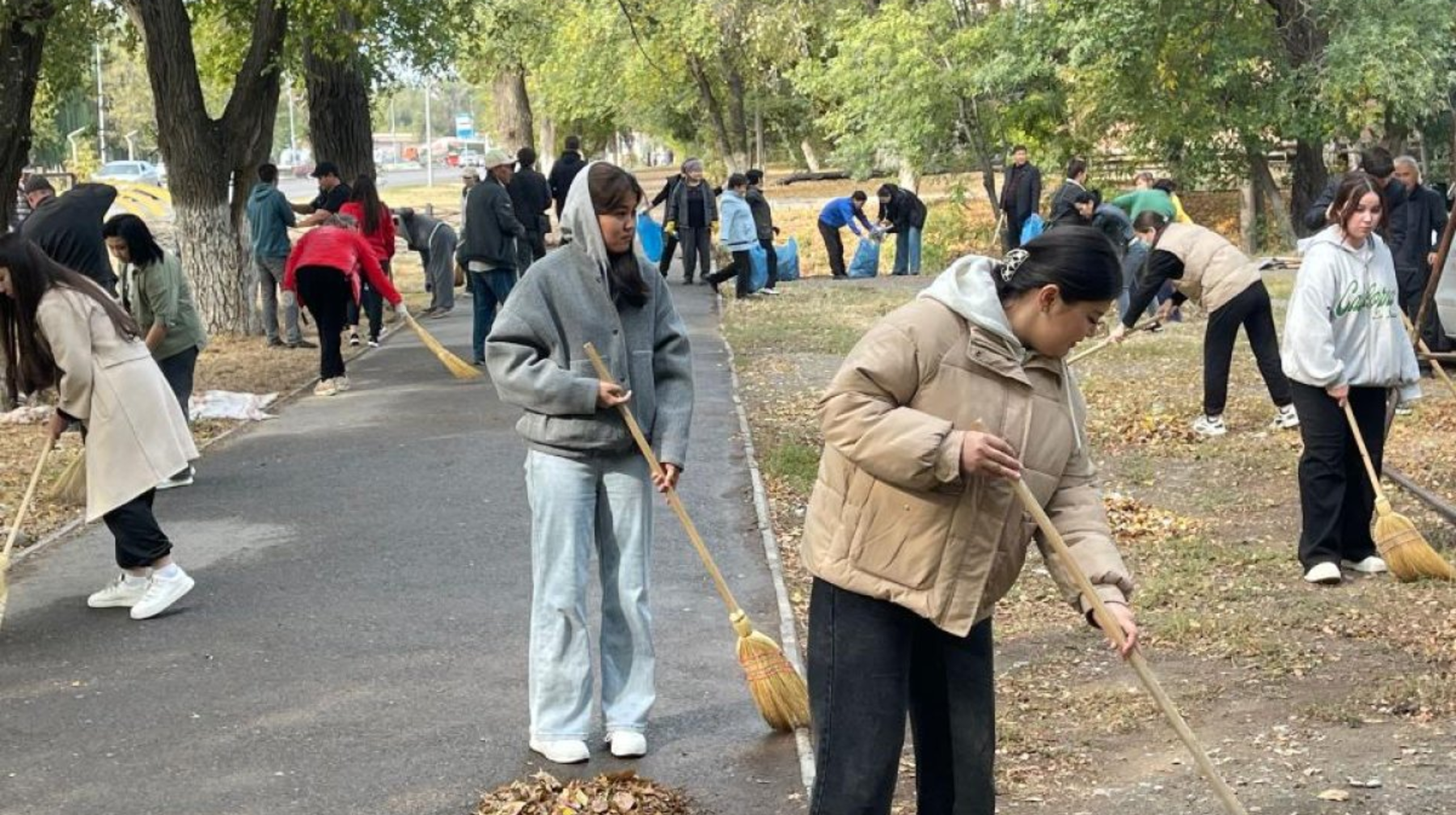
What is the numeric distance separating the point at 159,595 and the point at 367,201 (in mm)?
10604

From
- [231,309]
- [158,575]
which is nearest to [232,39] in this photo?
[231,309]

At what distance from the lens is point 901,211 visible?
1064 inches

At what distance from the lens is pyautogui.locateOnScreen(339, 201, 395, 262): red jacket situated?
59.4 ft

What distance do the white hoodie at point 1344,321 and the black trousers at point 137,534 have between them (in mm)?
4767

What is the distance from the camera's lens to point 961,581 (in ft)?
13.1

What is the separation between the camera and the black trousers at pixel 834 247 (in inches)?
1058

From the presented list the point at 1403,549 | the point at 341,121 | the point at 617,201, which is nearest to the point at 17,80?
the point at 341,121

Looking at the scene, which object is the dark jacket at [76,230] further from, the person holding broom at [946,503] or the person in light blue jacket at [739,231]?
the person in light blue jacket at [739,231]

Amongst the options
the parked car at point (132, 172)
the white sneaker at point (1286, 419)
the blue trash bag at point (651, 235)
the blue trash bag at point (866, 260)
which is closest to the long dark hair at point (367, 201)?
the blue trash bag at point (651, 235)

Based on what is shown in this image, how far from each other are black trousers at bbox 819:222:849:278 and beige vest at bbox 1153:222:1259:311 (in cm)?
1457

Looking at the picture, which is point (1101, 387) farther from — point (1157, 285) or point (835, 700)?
point (835, 700)

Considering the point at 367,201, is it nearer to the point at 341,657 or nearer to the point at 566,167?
the point at 566,167

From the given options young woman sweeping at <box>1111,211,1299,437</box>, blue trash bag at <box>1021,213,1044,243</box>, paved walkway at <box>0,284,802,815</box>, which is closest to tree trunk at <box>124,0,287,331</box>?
paved walkway at <box>0,284,802,815</box>

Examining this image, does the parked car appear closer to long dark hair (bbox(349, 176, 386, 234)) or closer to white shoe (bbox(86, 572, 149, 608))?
long dark hair (bbox(349, 176, 386, 234))
